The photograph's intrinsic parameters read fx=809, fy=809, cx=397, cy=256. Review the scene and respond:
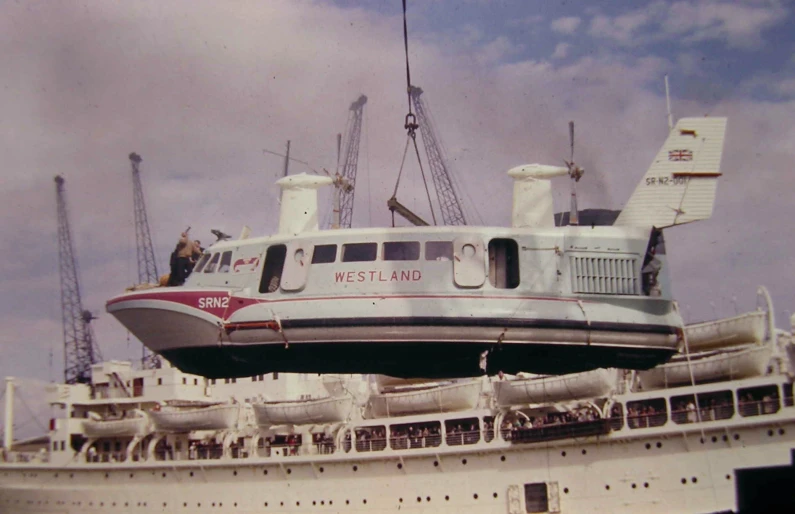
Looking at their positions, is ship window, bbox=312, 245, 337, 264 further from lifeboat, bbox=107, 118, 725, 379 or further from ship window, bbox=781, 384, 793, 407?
ship window, bbox=781, 384, 793, 407

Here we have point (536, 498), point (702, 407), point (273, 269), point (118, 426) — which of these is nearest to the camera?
point (273, 269)

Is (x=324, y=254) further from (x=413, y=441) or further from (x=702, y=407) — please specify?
(x=413, y=441)

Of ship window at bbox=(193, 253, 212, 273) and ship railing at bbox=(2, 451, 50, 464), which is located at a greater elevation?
ship window at bbox=(193, 253, 212, 273)

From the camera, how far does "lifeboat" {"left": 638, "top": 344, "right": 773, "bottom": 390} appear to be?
38656 millimetres

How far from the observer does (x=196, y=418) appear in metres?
50.3

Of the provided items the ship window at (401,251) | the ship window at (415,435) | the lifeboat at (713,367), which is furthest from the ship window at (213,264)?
the ship window at (415,435)

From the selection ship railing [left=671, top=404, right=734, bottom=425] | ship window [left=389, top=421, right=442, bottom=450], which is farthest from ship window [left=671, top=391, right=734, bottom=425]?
ship window [left=389, top=421, right=442, bottom=450]

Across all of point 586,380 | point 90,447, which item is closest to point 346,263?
point 586,380

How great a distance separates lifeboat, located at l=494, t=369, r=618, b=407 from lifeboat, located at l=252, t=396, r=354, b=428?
375 inches

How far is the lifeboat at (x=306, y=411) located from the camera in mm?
46406

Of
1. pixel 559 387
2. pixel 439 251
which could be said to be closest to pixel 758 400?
pixel 559 387

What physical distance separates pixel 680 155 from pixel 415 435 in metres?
33.5

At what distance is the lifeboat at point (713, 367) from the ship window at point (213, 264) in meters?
27.9

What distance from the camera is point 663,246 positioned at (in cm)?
1572
